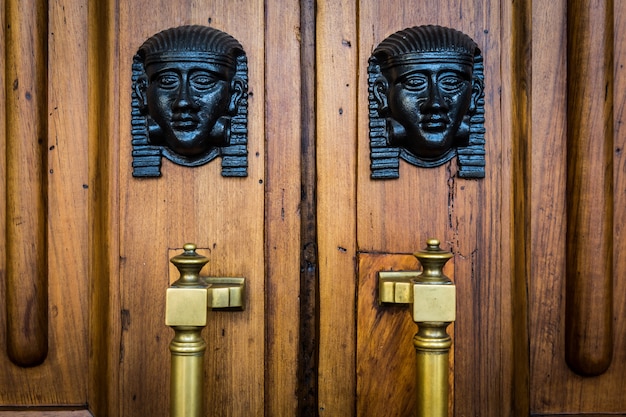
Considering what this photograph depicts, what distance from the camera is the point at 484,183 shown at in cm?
64

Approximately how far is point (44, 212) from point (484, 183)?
1.77ft

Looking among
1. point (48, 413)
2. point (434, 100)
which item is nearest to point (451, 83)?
point (434, 100)

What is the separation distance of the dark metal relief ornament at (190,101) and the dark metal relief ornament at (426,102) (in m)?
0.16

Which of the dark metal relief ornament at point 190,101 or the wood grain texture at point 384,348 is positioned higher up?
the dark metal relief ornament at point 190,101

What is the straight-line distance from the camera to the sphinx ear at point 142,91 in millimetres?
627

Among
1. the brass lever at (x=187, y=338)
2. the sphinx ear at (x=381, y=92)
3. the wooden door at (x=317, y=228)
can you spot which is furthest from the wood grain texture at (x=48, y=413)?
the sphinx ear at (x=381, y=92)

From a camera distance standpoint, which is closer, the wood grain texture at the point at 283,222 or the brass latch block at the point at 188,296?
the brass latch block at the point at 188,296

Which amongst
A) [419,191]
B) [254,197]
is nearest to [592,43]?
[419,191]

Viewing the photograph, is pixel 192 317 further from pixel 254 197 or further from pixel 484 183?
pixel 484 183

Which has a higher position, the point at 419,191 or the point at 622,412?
the point at 419,191

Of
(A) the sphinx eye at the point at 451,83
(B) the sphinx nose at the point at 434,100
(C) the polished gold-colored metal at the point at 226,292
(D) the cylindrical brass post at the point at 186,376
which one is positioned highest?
(A) the sphinx eye at the point at 451,83

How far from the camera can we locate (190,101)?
596 millimetres

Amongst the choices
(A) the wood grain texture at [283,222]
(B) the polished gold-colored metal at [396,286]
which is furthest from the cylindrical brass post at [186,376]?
(B) the polished gold-colored metal at [396,286]

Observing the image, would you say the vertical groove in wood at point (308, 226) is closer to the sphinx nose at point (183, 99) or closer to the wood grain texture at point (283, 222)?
the wood grain texture at point (283, 222)
